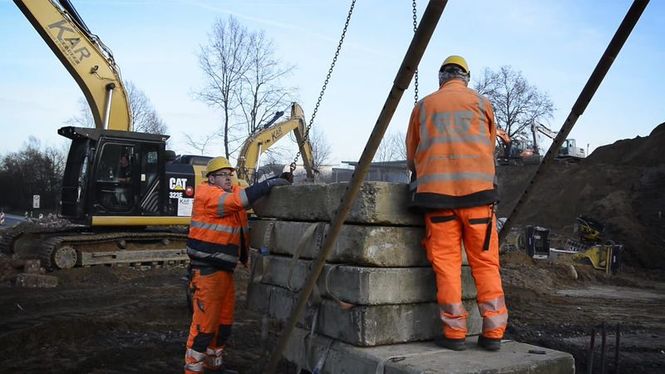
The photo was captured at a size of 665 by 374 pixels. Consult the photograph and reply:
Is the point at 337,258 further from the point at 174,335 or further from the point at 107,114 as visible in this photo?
the point at 107,114

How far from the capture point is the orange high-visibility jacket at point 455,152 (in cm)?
381

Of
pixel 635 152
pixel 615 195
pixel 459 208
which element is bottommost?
pixel 459 208

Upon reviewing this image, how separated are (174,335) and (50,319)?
2061 mm

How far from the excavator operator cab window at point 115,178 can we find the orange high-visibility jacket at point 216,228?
8424 mm

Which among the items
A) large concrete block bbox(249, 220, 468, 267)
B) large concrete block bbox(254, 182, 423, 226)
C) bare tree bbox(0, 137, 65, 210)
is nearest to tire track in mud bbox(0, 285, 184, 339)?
large concrete block bbox(254, 182, 423, 226)

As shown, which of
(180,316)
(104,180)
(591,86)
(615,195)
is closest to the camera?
(591,86)

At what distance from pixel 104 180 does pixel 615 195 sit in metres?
25.1

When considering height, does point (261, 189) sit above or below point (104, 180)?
below

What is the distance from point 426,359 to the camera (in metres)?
3.58

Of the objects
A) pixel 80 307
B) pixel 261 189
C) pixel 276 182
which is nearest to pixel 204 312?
pixel 261 189

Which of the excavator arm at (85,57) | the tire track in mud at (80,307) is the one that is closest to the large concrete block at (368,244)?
the tire track in mud at (80,307)

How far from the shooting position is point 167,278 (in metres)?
13.2

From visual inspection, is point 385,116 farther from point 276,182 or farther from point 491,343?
point 276,182

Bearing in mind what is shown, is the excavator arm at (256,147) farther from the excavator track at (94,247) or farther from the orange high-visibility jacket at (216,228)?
the orange high-visibility jacket at (216,228)
